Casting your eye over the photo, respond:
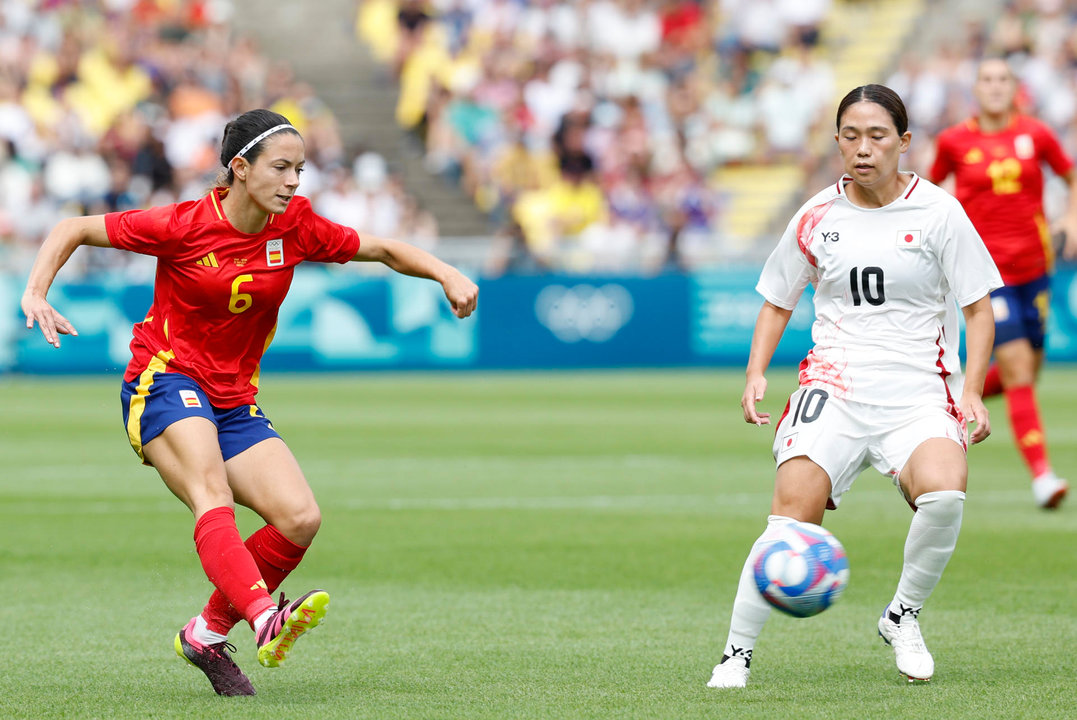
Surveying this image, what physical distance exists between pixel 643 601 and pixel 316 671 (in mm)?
2037

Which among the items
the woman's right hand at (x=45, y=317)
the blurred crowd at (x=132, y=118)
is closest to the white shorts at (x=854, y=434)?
the woman's right hand at (x=45, y=317)

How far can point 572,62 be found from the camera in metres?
29.5

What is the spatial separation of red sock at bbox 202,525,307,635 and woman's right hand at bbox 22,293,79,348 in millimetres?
1013

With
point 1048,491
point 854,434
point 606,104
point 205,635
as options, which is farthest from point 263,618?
point 606,104

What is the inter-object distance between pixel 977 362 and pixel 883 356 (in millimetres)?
333

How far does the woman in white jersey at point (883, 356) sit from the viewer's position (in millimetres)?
5988

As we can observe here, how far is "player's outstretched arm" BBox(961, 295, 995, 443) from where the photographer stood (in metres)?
6.01

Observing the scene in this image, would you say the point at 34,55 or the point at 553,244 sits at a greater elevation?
the point at 34,55

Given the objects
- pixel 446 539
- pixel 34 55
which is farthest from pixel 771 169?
pixel 446 539

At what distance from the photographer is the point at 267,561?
625 centimetres

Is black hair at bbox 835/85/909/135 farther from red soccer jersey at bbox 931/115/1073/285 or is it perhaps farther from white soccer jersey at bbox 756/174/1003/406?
red soccer jersey at bbox 931/115/1073/285

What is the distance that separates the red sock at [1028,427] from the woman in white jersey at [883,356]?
4.93 meters

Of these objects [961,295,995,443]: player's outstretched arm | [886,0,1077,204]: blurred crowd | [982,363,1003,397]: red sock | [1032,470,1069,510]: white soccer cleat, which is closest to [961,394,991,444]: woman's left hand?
[961,295,995,443]: player's outstretched arm

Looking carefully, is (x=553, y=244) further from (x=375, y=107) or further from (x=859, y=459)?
(x=859, y=459)
